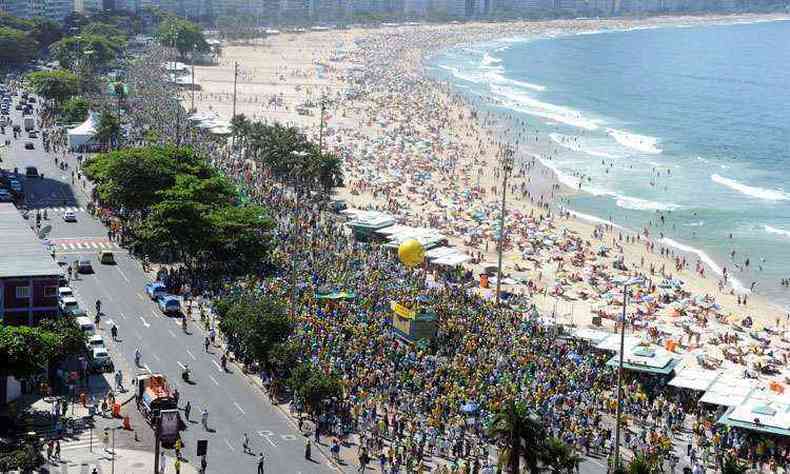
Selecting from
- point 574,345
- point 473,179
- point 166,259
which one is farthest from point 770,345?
point 473,179

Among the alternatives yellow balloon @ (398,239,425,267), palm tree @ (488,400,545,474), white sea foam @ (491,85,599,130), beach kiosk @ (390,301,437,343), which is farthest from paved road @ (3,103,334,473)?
white sea foam @ (491,85,599,130)

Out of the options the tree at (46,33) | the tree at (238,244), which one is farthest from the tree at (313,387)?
the tree at (46,33)

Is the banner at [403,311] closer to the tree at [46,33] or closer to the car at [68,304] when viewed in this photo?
the car at [68,304]

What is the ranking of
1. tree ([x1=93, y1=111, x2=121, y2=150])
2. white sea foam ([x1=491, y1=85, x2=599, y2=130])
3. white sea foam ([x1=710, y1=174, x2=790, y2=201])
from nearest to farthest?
tree ([x1=93, y1=111, x2=121, y2=150]), white sea foam ([x1=710, y1=174, x2=790, y2=201]), white sea foam ([x1=491, y1=85, x2=599, y2=130])

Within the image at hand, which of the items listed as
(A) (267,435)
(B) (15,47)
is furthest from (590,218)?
(B) (15,47)

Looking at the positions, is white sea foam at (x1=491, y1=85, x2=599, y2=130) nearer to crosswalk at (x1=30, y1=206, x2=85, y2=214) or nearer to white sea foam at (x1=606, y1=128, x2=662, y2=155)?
white sea foam at (x1=606, y1=128, x2=662, y2=155)

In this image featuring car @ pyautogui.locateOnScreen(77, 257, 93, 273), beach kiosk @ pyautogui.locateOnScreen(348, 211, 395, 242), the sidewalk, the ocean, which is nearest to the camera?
the sidewalk
